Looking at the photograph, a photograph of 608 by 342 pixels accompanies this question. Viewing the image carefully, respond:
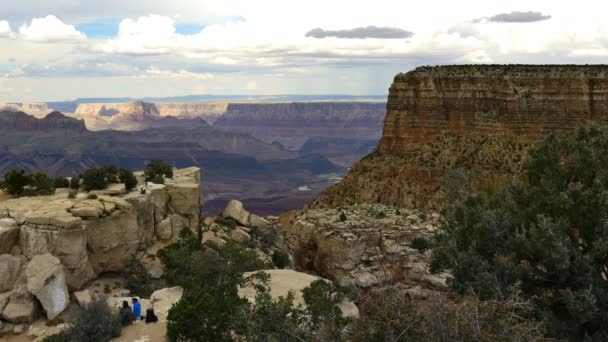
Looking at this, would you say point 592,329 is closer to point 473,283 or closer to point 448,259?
point 473,283

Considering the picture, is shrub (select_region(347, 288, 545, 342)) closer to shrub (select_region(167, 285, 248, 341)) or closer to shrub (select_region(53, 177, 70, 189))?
A: shrub (select_region(167, 285, 248, 341))

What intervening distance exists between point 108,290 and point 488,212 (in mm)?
22536

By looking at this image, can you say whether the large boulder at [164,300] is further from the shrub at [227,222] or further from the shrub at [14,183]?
the shrub at [227,222]

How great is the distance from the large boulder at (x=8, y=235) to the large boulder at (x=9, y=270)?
102 cm

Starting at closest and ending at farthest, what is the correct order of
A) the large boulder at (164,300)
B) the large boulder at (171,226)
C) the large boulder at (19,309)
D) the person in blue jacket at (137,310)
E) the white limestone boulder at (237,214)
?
the person in blue jacket at (137,310), the large boulder at (19,309), the large boulder at (164,300), the large boulder at (171,226), the white limestone boulder at (237,214)

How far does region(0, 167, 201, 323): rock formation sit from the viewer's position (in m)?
27.4

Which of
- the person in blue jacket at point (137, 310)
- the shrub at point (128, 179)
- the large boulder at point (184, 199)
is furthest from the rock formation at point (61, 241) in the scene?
the person in blue jacket at point (137, 310)

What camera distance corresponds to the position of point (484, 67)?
64812 mm

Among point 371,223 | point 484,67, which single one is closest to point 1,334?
point 371,223

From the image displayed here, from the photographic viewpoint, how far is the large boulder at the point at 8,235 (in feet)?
99.5

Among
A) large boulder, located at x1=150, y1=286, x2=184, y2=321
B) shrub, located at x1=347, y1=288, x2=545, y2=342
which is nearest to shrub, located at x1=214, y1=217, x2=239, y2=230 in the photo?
large boulder, located at x1=150, y1=286, x2=184, y2=321

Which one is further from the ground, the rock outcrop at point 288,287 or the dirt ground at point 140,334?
the dirt ground at point 140,334

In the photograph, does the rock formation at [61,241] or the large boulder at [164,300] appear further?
the rock formation at [61,241]

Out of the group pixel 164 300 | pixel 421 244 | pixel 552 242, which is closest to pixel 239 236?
pixel 421 244
